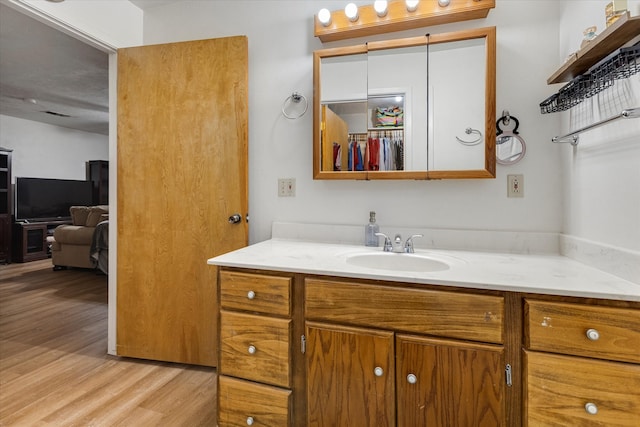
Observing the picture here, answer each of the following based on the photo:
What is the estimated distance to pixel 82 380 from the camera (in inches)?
75.3

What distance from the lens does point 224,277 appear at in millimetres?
1385

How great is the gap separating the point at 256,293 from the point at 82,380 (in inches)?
55.7

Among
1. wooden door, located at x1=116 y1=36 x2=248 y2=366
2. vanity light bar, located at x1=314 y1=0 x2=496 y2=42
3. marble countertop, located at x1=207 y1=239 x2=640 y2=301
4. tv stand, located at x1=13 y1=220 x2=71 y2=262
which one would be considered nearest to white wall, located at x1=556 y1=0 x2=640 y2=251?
marble countertop, located at x1=207 y1=239 x2=640 y2=301

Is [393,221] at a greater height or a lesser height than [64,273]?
greater

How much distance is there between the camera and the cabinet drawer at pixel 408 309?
42.1 inches

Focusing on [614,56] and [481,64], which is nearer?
[614,56]

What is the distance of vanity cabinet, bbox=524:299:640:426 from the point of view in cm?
93

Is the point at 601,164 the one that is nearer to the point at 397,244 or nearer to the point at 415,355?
the point at 397,244

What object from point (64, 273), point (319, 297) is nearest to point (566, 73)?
point (319, 297)

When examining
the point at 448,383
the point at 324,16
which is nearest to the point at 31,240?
the point at 324,16

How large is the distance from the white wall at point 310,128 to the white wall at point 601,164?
0.09 m

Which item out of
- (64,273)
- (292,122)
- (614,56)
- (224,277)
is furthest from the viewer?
(64,273)

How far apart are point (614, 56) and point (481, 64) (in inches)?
25.2

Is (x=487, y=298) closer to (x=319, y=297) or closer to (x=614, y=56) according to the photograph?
(x=319, y=297)
